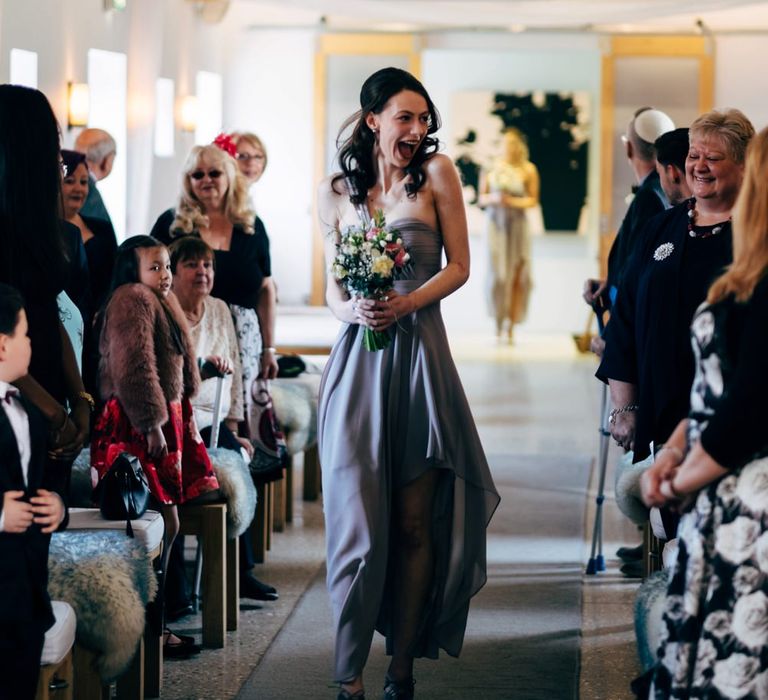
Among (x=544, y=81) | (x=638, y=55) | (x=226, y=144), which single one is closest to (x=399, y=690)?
(x=226, y=144)

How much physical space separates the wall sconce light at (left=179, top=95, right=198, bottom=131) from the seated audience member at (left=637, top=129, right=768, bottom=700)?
12.8 meters

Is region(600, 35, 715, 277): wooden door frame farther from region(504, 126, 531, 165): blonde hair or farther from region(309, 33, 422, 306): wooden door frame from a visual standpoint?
region(309, 33, 422, 306): wooden door frame

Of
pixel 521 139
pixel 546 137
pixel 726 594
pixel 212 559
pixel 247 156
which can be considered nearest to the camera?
pixel 726 594

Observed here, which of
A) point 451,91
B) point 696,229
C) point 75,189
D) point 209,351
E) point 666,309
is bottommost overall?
point 209,351

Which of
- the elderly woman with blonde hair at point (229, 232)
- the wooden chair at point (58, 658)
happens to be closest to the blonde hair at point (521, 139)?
the elderly woman with blonde hair at point (229, 232)

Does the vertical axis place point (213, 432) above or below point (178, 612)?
above

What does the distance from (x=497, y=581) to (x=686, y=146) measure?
86.5 inches

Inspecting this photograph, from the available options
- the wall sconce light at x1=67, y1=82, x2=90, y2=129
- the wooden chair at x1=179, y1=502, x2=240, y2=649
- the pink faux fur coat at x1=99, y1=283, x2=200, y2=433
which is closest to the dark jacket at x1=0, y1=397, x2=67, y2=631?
the pink faux fur coat at x1=99, y1=283, x2=200, y2=433

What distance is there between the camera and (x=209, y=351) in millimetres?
5965

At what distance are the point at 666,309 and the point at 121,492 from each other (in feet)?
5.35

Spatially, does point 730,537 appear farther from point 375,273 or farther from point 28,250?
point 28,250

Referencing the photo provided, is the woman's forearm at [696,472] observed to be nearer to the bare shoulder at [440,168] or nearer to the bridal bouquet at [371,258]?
the bridal bouquet at [371,258]

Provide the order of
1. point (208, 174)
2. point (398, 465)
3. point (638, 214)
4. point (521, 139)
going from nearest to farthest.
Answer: point (398, 465), point (638, 214), point (208, 174), point (521, 139)

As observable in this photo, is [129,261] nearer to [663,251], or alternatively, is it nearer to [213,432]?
[213,432]
